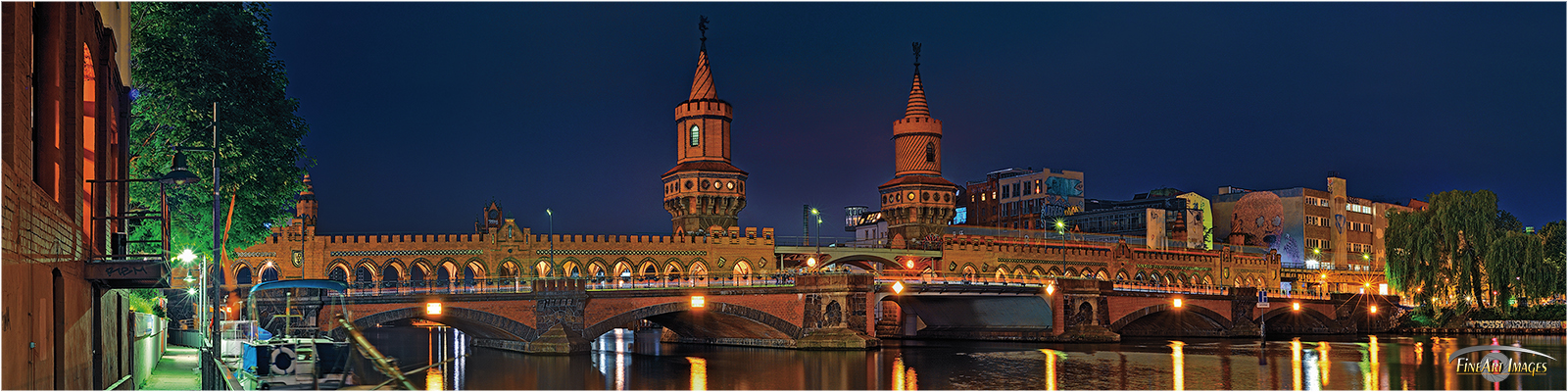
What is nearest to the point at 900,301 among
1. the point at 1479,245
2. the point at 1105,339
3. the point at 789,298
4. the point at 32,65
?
the point at 1105,339

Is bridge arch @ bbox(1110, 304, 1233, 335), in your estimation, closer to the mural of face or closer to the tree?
the tree

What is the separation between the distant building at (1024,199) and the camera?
160750mm

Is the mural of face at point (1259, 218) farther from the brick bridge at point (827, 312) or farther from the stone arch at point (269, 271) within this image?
the stone arch at point (269, 271)

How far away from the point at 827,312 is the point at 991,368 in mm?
11610

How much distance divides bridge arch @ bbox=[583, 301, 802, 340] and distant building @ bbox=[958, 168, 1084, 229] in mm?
85253

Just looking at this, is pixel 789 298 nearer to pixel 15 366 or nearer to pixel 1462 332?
pixel 15 366

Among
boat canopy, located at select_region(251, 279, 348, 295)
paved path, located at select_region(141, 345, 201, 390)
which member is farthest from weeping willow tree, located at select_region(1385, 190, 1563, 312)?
paved path, located at select_region(141, 345, 201, 390)

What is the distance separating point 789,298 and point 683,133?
42180 millimetres

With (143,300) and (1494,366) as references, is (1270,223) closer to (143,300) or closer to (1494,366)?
(1494,366)

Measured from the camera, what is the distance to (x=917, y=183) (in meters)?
118

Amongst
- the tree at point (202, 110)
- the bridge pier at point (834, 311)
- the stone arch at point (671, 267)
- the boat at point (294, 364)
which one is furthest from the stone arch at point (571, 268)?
the boat at point (294, 364)

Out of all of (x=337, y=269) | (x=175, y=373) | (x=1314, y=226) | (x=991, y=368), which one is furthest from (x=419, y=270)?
(x=1314, y=226)

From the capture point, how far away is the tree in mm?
40094

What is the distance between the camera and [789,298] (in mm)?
67500
